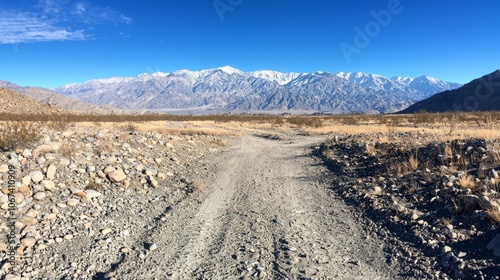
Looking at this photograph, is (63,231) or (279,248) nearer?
(279,248)

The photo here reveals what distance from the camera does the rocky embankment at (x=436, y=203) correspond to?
4.86 m

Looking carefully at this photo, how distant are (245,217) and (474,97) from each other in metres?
187

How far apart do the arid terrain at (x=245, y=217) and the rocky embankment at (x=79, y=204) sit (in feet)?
0.09

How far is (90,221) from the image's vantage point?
6746 mm

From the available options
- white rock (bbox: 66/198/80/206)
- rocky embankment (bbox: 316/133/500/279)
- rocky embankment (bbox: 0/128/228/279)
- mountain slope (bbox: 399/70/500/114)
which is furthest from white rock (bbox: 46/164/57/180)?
mountain slope (bbox: 399/70/500/114)

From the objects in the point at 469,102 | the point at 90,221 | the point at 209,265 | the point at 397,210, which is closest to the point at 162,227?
the point at 90,221

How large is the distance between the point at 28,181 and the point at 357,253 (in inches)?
293

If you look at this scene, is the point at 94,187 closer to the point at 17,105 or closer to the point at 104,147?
the point at 104,147

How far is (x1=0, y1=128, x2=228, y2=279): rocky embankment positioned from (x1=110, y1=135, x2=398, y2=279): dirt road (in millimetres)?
551

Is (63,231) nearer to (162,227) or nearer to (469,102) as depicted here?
(162,227)

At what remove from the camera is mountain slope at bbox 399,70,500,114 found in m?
145

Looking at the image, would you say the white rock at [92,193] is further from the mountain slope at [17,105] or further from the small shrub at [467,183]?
the mountain slope at [17,105]

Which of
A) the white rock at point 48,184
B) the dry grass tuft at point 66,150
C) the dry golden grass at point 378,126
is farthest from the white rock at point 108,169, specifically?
the dry golden grass at point 378,126
